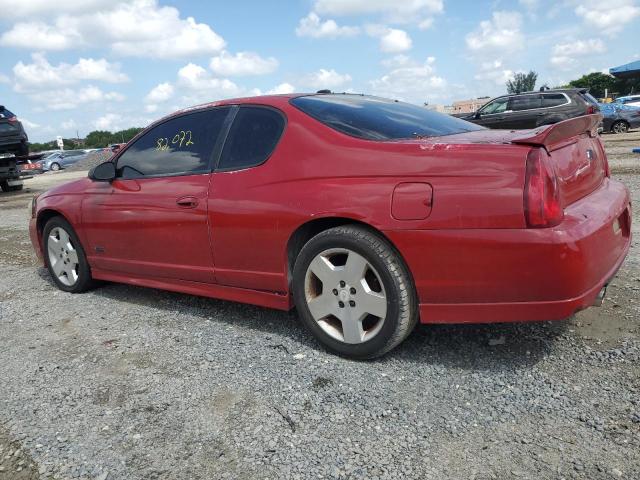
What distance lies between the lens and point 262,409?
272 centimetres

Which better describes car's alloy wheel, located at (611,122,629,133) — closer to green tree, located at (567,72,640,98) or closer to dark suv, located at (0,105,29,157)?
dark suv, located at (0,105,29,157)

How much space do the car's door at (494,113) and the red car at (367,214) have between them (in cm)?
1270

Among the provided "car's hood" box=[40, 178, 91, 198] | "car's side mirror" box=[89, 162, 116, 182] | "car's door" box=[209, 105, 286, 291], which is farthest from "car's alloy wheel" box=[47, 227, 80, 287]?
"car's door" box=[209, 105, 286, 291]

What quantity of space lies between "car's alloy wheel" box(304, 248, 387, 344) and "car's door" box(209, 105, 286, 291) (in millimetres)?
296

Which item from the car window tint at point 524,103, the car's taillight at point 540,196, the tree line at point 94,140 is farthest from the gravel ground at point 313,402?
the tree line at point 94,140

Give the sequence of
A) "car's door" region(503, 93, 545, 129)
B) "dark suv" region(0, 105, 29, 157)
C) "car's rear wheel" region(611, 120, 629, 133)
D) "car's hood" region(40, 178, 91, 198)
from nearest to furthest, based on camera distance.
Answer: "car's hood" region(40, 178, 91, 198)
"car's door" region(503, 93, 545, 129)
"dark suv" region(0, 105, 29, 157)
"car's rear wheel" region(611, 120, 629, 133)

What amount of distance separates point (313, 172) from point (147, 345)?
5.15 ft

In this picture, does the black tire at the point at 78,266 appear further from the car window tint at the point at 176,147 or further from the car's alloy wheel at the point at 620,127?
the car's alloy wheel at the point at 620,127

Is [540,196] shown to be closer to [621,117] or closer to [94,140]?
[621,117]

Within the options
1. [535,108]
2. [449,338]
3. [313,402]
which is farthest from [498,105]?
A: [313,402]

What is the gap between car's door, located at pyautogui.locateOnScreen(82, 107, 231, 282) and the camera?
3770 millimetres

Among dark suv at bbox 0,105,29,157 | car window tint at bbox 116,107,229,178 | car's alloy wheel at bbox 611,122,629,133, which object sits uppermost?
dark suv at bbox 0,105,29,157

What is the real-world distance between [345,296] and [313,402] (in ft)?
2.04

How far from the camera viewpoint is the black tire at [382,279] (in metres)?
2.92
